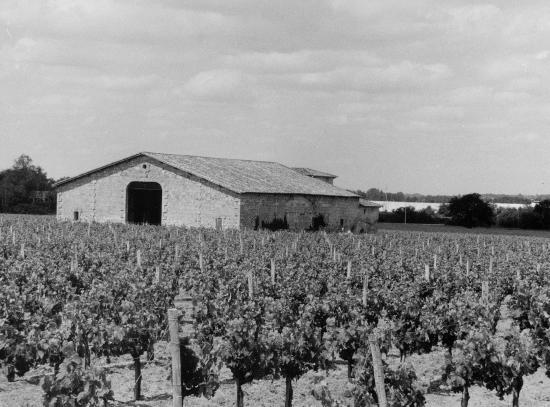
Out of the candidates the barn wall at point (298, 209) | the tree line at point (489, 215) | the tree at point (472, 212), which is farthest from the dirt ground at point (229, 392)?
the tree line at point (489, 215)

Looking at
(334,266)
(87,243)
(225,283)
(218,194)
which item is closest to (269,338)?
(225,283)

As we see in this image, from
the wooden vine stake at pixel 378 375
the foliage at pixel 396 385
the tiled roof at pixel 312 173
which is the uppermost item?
the tiled roof at pixel 312 173

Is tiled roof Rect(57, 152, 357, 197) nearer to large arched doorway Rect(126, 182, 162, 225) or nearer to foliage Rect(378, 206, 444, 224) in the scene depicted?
large arched doorway Rect(126, 182, 162, 225)

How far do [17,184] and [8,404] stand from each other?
7201 cm

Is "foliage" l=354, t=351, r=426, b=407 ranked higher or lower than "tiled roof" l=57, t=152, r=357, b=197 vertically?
lower

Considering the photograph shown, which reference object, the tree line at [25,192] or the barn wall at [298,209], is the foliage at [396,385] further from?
the tree line at [25,192]

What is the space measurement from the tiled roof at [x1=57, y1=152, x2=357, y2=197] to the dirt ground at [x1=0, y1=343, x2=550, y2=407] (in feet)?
75.4

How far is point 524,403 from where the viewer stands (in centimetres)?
916

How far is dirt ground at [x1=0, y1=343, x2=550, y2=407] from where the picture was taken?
28.3 ft

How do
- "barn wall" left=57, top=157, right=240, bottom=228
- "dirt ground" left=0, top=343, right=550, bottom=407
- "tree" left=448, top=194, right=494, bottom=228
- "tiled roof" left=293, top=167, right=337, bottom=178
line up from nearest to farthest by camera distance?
"dirt ground" left=0, top=343, right=550, bottom=407 < "barn wall" left=57, top=157, right=240, bottom=228 < "tiled roof" left=293, top=167, right=337, bottom=178 < "tree" left=448, top=194, right=494, bottom=228

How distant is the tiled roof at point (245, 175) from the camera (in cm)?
3450

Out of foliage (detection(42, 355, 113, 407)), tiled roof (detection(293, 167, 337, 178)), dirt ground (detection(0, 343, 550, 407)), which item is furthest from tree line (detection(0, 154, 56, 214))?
foliage (detection(42, 355, 113, 407))

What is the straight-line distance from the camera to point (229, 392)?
9078 mm

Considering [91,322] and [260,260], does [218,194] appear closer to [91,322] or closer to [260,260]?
[260,260]
